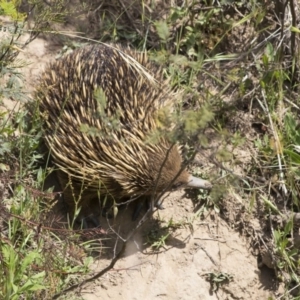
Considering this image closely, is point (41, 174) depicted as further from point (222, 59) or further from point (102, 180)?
point (222, 59)

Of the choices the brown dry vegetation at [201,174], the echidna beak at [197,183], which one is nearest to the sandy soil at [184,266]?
Answer: the brown dry vegetation at [201,174]

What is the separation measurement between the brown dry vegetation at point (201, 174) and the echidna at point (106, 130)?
154mm

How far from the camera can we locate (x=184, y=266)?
3.83 m

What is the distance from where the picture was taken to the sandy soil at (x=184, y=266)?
3.66 meters

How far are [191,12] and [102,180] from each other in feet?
5.13

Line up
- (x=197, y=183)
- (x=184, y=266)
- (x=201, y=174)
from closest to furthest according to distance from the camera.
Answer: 1. (x=197, y=183)
2. (x=184, y=266)
3. (x=201, y=174)

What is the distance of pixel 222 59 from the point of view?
435 cm

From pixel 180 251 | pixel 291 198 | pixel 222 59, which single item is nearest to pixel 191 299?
pixel 180 251

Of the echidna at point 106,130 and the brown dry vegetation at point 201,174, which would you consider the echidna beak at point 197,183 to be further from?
the brown dry vegetation at point 201,174

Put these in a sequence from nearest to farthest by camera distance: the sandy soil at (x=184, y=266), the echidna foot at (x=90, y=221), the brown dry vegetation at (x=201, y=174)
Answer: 1. the brown dry vegetation at (x=201, y=174)
2. the sandy soil at (x=184, y=266)
3. the echidna foot at (x=90, y=221)

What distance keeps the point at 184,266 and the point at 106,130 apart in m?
0.95

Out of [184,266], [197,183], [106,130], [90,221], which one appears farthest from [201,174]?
[106,130]

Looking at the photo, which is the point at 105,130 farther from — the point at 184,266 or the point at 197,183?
the point at 184,266

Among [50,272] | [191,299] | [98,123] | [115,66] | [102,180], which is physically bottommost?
[191,299]
